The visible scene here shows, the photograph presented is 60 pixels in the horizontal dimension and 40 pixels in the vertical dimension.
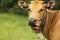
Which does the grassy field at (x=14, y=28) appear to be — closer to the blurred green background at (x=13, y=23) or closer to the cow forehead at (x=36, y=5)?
the blurred green background at (x=13, y=23)

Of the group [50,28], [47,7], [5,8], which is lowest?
[5,8]

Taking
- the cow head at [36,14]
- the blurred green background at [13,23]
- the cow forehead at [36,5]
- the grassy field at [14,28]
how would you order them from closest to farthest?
the cow head at [36,14] < the cow forehead at [36,5] < the grassy field at [14,28] < the blurred green background at [13,23]

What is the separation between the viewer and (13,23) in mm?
20719

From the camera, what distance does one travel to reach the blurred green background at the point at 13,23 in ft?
52.3

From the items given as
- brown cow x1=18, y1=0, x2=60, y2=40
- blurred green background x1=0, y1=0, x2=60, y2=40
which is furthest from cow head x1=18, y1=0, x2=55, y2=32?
blurred green background x1=0, y1=0, x2=60, y2=40

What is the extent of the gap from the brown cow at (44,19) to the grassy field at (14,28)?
4.08 metres

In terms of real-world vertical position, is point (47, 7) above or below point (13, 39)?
above

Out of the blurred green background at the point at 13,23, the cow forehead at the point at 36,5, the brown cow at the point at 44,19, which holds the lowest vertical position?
the blurred green background at the point at 13,23

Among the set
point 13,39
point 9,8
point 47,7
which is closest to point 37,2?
point 47,7

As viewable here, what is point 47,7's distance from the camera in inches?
388

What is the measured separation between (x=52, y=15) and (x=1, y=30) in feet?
28.7

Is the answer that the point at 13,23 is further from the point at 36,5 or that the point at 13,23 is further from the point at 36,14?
the point at 36,14

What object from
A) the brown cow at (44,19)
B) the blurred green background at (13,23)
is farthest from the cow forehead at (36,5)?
the blurred green background at (13,23)

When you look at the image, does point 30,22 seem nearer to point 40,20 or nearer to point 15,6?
point 40,20
